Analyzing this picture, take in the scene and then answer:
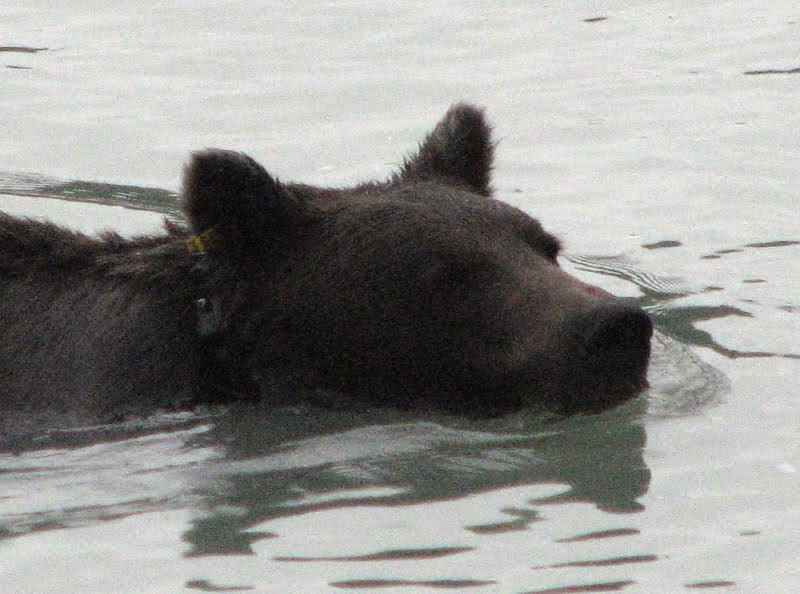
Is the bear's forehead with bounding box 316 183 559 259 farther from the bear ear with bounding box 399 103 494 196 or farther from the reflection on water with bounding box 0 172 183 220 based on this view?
the reflection on water with bounding box 0 172 183 220

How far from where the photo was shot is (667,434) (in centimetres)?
877

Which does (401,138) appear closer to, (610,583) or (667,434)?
(667,434)

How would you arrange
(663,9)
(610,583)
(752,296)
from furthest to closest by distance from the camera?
(663,9) → (752,296) → (610,583)

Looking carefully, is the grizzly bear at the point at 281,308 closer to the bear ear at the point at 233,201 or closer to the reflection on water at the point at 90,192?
the bear ear at the point at 233,201

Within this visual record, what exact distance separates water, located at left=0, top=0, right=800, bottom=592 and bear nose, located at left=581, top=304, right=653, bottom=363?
442mm

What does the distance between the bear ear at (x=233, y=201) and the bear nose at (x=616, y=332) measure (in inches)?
64.0

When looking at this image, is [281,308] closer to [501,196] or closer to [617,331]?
[617,331]

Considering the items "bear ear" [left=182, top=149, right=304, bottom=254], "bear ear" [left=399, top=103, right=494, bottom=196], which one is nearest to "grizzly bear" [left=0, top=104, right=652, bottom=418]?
"bear ear" [left=182, top=149, right=304, bottom=254]

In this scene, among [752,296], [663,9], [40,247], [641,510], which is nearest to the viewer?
[641,510]

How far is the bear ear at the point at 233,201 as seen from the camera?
883 cm

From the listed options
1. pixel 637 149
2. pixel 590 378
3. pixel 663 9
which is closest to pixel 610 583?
pixel 590 378

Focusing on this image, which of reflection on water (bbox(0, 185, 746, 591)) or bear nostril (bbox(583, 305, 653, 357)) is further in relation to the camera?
bear nostril (bbox(583, 305, 653, 357))

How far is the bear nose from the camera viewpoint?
8.28 metres

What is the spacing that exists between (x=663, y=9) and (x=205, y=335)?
9.88 meters
